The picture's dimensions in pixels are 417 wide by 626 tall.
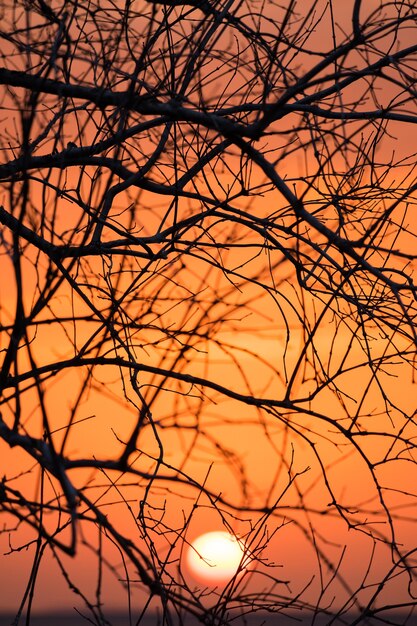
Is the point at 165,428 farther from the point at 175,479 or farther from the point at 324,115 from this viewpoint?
the point at 324,115

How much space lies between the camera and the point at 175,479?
329 centimetres

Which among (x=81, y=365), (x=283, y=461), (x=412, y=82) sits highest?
(x=412, y=82)

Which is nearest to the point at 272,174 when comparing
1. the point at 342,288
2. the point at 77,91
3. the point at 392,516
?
the point at 342,288

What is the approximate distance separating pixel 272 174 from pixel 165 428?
1.04 metres

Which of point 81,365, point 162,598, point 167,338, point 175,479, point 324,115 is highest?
point 324,115

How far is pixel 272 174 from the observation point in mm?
3363

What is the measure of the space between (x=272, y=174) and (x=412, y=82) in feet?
2.11

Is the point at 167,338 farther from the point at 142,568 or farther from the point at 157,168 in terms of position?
the point at 142,568

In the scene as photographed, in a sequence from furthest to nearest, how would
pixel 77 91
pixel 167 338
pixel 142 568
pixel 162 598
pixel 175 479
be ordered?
pixel 167 338 → pixel 77 91 → pixel 175 479 → pixel 162 598 → pixel 142 568

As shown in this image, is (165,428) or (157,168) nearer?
(165,428)

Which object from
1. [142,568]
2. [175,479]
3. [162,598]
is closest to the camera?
[142,568]

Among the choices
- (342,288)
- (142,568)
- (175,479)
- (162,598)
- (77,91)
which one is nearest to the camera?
(142,568)

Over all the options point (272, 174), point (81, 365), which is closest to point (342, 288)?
point (272, 174)

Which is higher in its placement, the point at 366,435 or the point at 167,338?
the point at 167,338
